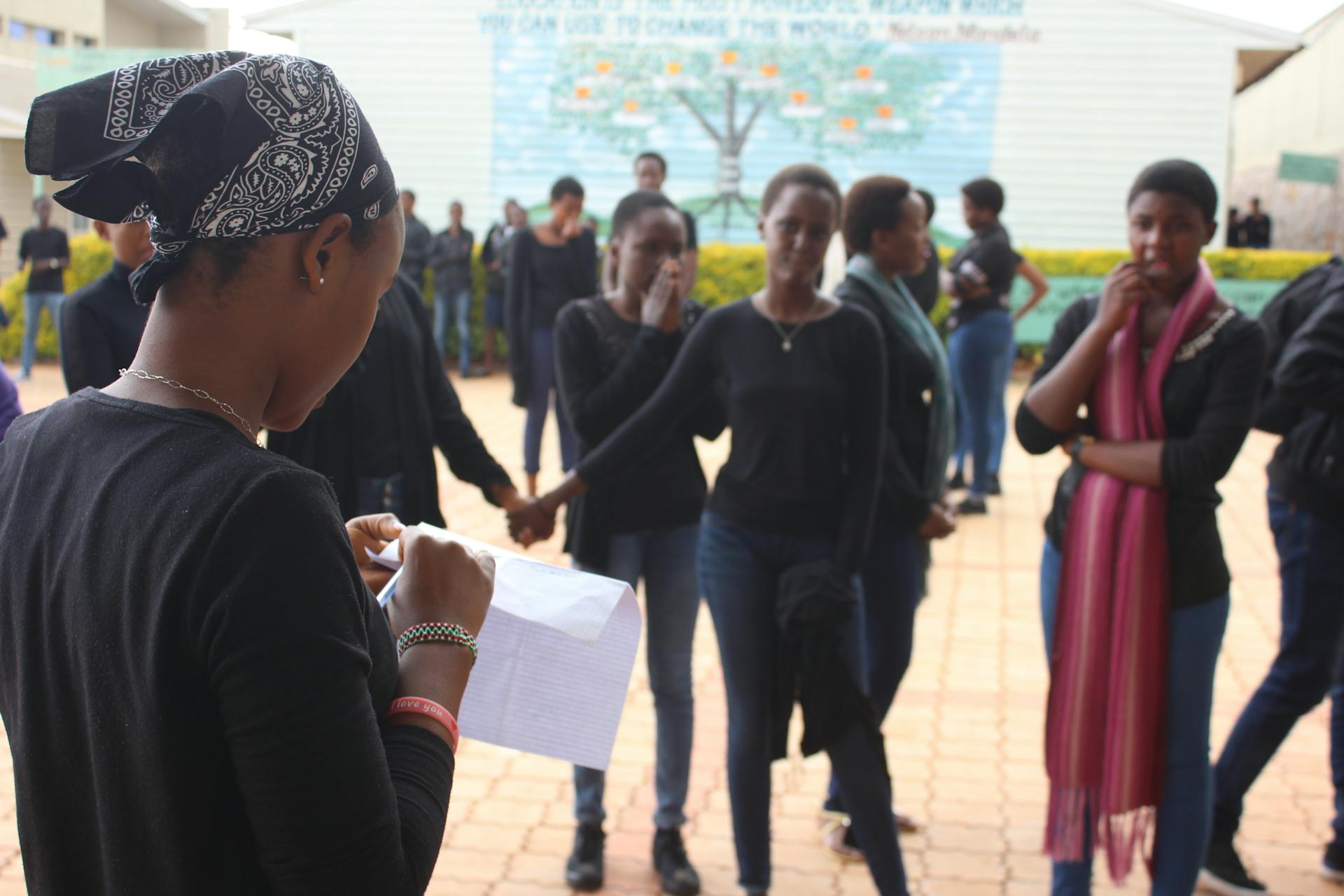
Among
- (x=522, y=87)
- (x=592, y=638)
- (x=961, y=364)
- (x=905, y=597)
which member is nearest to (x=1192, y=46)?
(x=522, y=87)

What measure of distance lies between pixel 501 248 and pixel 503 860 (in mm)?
13166

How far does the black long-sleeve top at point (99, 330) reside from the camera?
10.6ft

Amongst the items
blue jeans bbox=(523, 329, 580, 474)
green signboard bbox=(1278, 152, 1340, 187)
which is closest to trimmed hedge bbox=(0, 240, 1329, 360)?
green signboard bbox=(1278, 152, 1340, 187)

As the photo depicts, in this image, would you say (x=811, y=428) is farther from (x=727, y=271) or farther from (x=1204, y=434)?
(x=727, y=271)

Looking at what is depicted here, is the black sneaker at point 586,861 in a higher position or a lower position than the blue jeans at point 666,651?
lower

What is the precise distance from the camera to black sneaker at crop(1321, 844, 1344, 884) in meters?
3.79

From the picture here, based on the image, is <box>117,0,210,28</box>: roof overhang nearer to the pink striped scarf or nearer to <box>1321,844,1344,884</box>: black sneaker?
the pink striped scarf

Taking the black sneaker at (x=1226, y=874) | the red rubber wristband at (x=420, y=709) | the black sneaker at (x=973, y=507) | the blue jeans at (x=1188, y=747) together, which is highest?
the red rubber wristband at (x=420, y=709)

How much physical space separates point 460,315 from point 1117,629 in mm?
13984

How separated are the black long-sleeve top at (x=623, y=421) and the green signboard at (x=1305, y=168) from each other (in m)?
15.6

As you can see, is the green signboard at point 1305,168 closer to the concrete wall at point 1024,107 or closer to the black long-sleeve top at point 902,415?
the concrete wall at point 1024,107

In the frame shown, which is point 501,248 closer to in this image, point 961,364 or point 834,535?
point 961,364

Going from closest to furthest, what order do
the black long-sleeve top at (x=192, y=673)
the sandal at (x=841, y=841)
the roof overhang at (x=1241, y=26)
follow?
the black long-sleeve top at (x=192, y=673), the sandal at (x=841, y=841), the roof overhang at (x=1241, y=26)

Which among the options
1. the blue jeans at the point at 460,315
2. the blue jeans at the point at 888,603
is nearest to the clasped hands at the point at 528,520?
the blue jeans at the point at 888,603
